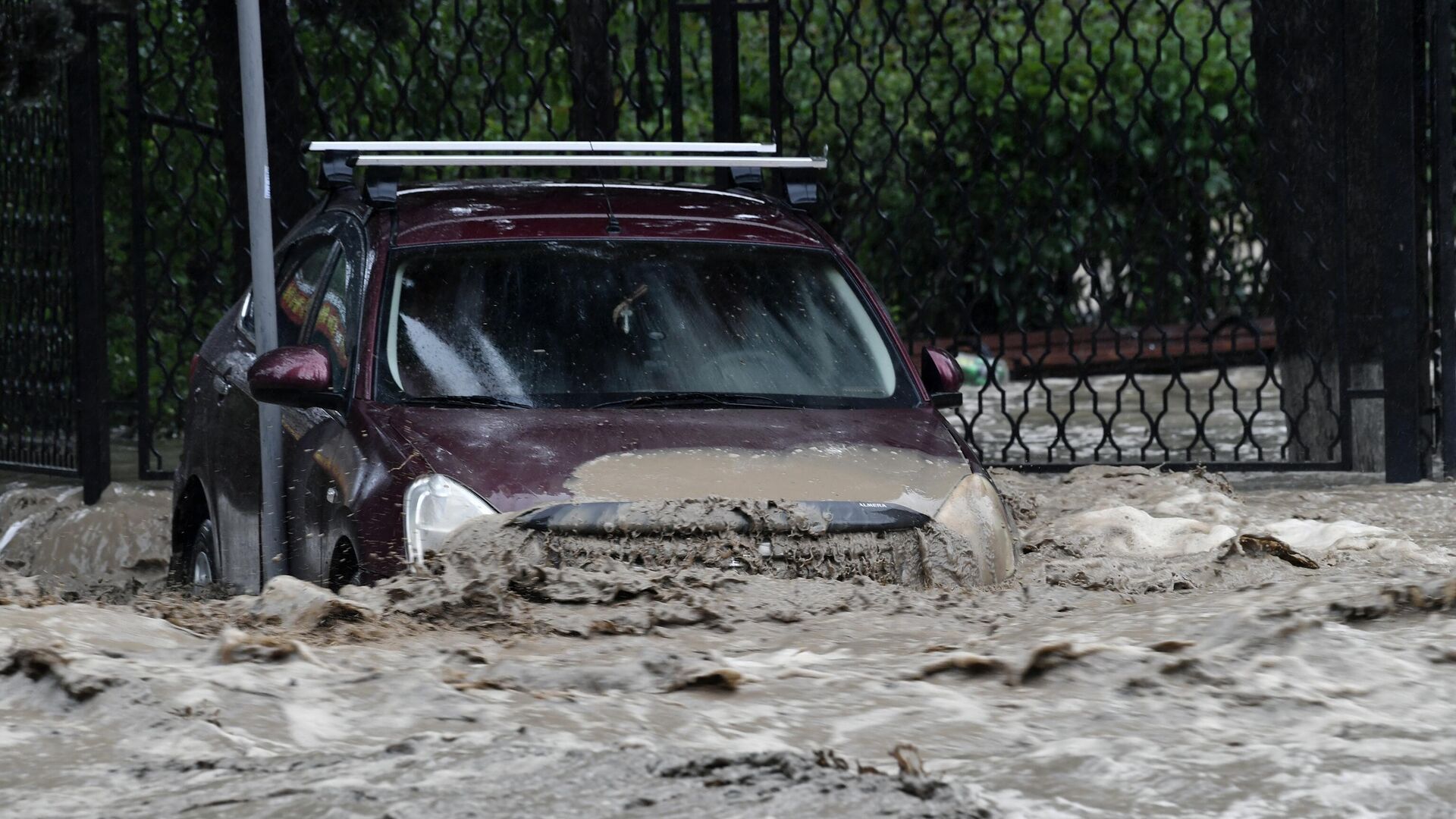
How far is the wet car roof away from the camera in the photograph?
17.6ft

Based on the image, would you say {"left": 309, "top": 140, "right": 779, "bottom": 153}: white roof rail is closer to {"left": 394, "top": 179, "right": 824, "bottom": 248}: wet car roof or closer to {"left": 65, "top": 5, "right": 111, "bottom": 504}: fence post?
{"left": 394, "top": 179, "right": 824, "bottom": 248}: wet car roof

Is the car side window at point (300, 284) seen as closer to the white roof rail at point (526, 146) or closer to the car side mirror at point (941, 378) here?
the white roof rail at point (526, 146)

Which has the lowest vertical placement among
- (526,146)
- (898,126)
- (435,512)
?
(435,512)

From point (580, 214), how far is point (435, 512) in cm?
141

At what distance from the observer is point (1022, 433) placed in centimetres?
1155

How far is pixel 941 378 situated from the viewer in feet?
18.1

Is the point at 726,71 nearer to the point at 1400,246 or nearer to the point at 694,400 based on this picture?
the point at 1400,246

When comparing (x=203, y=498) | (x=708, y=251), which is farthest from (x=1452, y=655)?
(x=203, y=498)

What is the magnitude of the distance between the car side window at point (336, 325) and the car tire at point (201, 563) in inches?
31.7

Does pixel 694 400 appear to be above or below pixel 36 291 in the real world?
below

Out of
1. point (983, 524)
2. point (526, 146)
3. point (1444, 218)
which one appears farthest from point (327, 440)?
point (1444, 218)

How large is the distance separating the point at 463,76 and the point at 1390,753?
935cm

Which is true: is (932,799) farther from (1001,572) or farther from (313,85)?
(313,85)

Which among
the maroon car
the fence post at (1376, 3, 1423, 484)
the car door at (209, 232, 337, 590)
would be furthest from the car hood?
the fence post at (1376, 3, 1423, 484)
